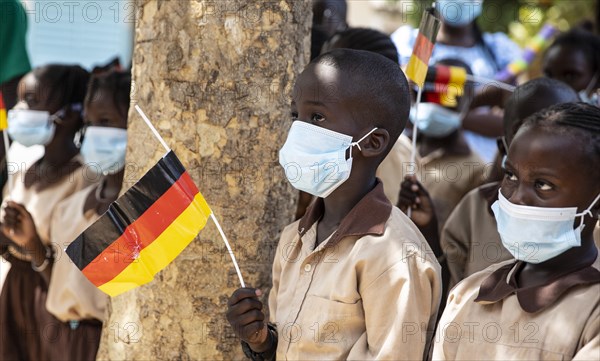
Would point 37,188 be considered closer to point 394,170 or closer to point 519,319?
point 394,170

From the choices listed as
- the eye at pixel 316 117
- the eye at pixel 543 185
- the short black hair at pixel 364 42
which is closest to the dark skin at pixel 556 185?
the eye at pixel 543 185

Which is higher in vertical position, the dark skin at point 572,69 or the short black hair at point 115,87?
the dark skin at point 572,69

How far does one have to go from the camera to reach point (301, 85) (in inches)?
120

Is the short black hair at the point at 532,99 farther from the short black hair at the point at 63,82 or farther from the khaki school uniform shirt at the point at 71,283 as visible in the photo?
the short black hair at the point at 63,82

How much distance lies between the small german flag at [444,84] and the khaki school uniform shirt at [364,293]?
1.80m

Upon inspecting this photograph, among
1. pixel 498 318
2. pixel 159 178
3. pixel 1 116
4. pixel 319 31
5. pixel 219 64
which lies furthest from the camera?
pixel 319 31

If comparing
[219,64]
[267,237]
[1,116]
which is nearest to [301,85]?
[219,64]

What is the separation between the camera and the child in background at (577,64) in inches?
199

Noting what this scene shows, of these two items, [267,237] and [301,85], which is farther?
[267,237]

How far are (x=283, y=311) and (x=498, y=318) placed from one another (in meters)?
0.74

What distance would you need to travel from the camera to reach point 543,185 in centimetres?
271

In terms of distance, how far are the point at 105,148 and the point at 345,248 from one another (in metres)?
1.88

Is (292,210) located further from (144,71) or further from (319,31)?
(319,31)

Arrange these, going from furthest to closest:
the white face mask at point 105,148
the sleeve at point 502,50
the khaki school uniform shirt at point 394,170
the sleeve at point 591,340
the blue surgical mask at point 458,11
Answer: the sleeve at point 502,50
the blue surgical mask at point 458,11
the white face mask at point 105,148
the khaki school uniform shirt at point 394,170
the sleeve at point 591,340
